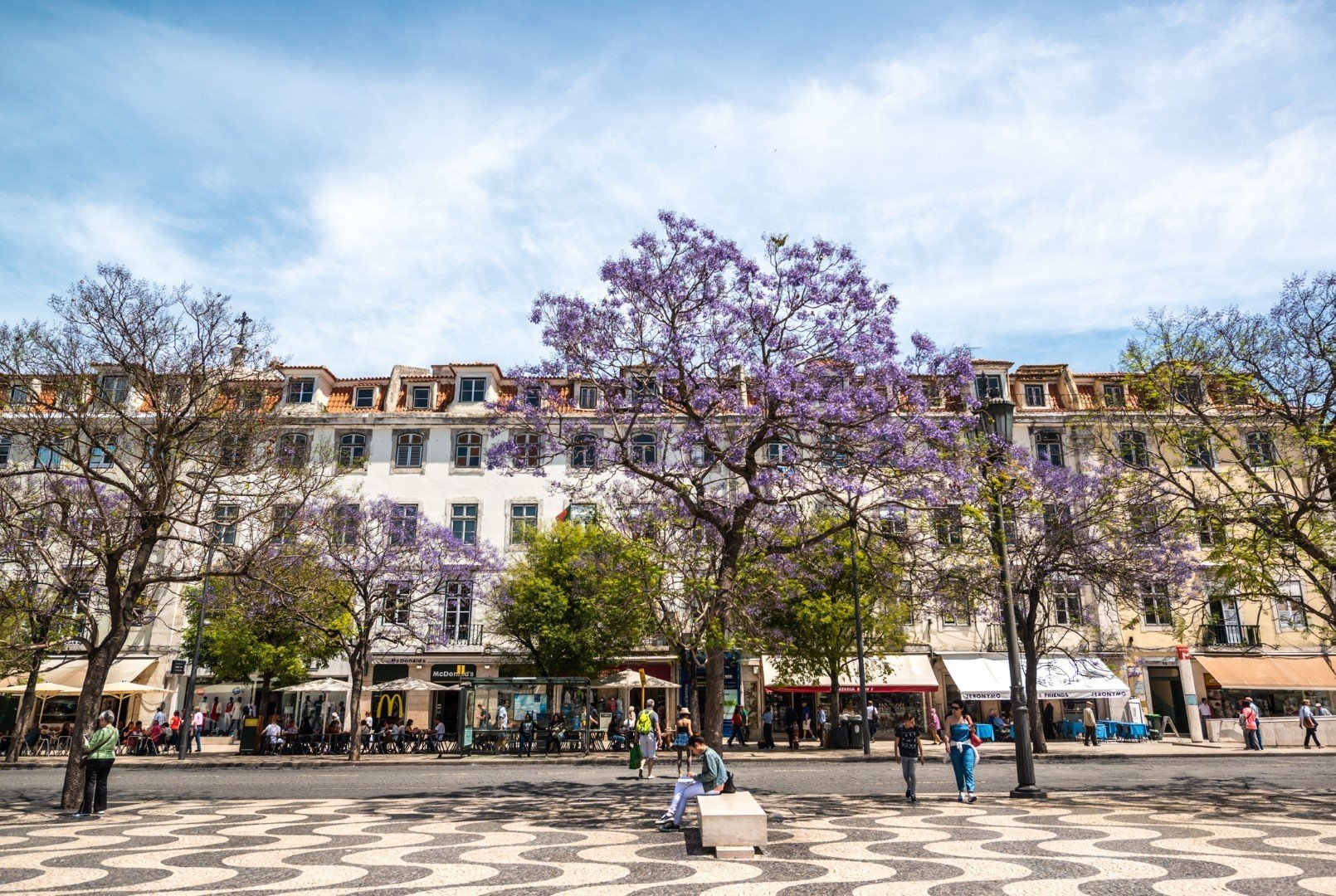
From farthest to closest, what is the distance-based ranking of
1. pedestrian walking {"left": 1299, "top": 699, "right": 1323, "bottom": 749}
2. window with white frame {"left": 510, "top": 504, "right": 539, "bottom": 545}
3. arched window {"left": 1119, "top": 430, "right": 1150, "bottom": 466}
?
window with white frame {"left": 510, "top": 504, "right": 539, "bottom": 545}, pedestrian walking {"left": 1299, "top": 699, "right": 1323, "bottom": 749}, arched window {"left": 1119, "top": 430, "right": 1150, "bottom": 466}

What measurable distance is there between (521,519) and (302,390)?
435 inches

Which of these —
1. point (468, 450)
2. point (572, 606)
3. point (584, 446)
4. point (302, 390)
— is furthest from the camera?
point (302, 390)

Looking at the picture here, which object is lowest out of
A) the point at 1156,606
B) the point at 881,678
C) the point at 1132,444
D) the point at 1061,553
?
the point at 881,678

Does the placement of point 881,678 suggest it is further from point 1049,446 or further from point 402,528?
point 402,528

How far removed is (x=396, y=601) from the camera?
105 feet

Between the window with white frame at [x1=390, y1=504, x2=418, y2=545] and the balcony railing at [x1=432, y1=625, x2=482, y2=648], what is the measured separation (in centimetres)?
463

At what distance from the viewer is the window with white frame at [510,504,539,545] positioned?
120 ft

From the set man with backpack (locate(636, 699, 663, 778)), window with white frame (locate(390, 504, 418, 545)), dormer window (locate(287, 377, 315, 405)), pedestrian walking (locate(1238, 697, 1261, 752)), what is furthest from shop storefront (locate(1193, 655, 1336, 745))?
dormer window (locate(287, 377, 315, 405))

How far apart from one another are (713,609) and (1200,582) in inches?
1133

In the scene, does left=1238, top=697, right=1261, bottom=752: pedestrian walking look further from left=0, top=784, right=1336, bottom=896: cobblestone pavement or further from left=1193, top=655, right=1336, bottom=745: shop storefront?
left=0, top=784, right=1336, bottom=896: cobblestone pavement

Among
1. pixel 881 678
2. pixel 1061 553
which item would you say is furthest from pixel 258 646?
pixel 1061 553

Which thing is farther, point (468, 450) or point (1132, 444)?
point (468, 450)

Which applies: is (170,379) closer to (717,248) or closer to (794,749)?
(717,248)

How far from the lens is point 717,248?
1454cm
